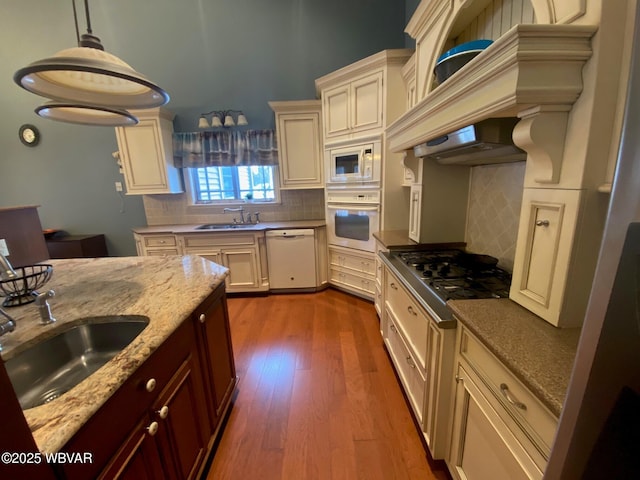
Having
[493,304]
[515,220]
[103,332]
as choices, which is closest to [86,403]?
[103,332]

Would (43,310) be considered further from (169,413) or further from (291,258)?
(291,258)

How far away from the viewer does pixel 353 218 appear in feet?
10.3

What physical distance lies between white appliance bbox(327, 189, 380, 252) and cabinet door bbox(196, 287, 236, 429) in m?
1.77

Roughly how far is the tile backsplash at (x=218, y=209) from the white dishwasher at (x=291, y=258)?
0.63m

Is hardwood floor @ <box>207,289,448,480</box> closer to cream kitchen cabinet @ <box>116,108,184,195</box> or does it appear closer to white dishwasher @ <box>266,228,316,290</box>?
white dishwasher @ <box>266,228,316,290</box>

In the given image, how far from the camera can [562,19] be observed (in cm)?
88

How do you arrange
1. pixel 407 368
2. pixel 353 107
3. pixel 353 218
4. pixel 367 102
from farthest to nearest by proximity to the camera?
1. pixel 353 218
2. pixel 353 107
3. pixel 367 102
4. pixel 407 368

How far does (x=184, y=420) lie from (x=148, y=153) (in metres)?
3.36

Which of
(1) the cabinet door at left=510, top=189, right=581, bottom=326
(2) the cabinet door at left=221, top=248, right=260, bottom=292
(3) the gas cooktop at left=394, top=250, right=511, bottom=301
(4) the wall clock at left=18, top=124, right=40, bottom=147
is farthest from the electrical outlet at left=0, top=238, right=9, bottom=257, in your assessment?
(1) the cabinet door at left=510, top=189, right=581, bottom=326

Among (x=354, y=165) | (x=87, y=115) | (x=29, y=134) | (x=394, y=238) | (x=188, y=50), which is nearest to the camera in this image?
(x=87, y=115)

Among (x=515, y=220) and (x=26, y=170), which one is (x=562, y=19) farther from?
(x=26, y=170)

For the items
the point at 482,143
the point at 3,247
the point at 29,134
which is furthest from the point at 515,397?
the point at 29,134

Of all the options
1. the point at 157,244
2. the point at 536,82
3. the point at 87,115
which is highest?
the point at 87,115

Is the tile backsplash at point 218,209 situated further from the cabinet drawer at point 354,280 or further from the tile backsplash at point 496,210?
the tile backsplash at point 496,210
